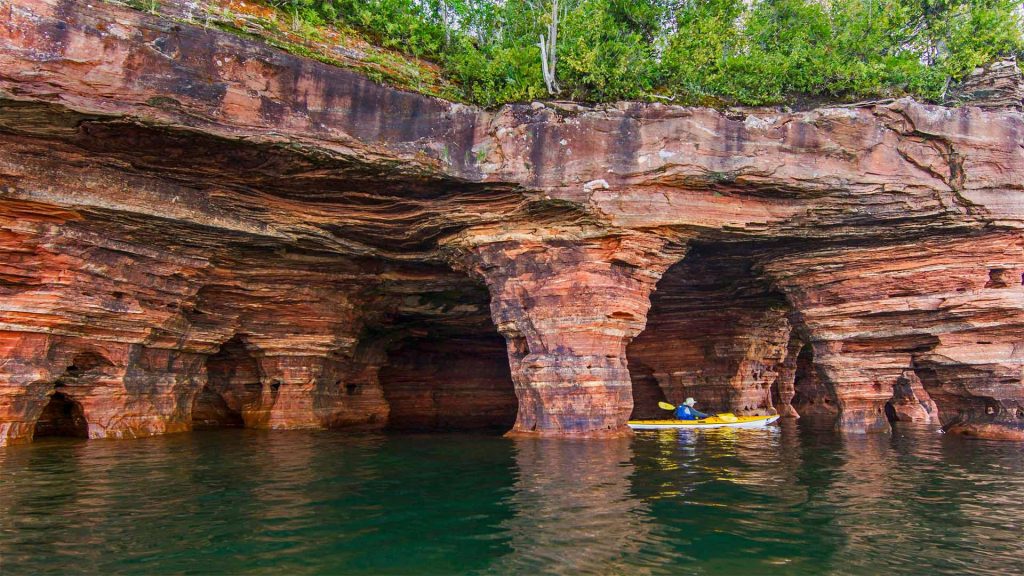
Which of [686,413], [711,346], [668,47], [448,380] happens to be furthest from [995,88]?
[448,380]

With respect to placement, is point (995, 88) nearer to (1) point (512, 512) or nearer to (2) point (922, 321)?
(2) point (922, 321)

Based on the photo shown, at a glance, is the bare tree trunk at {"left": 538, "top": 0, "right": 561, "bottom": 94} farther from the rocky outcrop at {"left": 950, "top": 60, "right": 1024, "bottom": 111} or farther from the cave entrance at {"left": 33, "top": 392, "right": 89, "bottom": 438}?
Answer: the cave entrance at {"left": 33, "top": 392, "right": 89, "bottom": 438}

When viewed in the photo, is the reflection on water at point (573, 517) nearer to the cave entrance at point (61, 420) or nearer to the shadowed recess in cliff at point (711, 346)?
the shadowed recess in cliff at point (711, 346)

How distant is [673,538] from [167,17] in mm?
13411

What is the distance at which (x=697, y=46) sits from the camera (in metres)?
18.4

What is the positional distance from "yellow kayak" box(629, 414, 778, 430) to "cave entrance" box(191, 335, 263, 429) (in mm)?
14031

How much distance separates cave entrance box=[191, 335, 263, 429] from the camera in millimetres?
23641

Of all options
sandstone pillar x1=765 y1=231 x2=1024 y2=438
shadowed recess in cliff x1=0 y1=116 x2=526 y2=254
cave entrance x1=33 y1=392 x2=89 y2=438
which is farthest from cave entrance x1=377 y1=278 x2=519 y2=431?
sandstone pillar x1=765 y1=231 x2=1024 y2=438

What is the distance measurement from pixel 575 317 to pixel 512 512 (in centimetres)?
910

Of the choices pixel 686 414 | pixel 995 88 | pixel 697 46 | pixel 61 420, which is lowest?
pixel 61 420

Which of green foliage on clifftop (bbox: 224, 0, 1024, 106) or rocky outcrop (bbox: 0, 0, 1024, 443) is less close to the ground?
green foliage on clifftop (bbox: 224, 0, 1024, 106)

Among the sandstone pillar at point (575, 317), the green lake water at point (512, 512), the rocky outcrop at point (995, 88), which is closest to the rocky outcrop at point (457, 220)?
the sandstone pillar at point (575, 317)

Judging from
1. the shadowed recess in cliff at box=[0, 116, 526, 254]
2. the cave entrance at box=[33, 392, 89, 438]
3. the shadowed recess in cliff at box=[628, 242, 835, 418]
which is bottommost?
the cave entrance at box=[33, 392, 89, 438]

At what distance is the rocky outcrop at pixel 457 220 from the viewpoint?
13047mm
